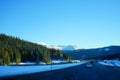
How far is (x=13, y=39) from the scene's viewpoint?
478ft

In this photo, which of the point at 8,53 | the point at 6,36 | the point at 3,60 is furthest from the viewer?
the point at 6,36

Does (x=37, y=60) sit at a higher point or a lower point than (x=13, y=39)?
lower

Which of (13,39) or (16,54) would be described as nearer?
(16,54)

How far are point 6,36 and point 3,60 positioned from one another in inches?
1865

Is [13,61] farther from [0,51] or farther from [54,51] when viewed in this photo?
[54,51]

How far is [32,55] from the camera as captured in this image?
13775cm

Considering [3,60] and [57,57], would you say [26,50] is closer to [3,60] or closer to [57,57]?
[3,60]

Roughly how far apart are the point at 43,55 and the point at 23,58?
1885cm

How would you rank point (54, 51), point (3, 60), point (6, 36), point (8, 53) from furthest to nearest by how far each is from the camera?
point (54, 51), point (6, 36), point (8, 53), point (3, 60)

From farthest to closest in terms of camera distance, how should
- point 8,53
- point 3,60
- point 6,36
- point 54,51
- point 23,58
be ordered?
point 54,51, point 6,36, point 23,58, point 8,53, point 3,60

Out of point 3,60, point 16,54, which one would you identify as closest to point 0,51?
point 3,60

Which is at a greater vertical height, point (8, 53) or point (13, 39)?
point (13, 39)

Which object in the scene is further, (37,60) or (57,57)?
(57,57)

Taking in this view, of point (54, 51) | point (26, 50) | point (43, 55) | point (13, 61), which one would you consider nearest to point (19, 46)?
point (26, 50)
